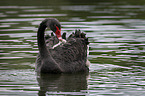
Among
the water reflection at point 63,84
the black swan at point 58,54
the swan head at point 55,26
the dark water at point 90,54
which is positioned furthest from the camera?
the black swan at point 58,54

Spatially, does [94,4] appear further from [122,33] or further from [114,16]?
[122,33]

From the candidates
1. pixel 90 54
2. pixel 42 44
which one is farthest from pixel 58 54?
pixel 90 54

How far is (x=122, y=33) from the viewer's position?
54.3ft

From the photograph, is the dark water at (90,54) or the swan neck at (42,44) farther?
the swan neck at (42,44)

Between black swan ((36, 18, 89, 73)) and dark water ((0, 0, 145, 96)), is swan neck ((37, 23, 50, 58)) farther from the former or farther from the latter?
dark water ((0, 0, 145, 96))

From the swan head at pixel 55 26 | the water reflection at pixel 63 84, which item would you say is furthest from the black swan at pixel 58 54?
the water reflection at pixel 63 84

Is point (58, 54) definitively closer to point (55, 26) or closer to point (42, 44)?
point (42, 44)

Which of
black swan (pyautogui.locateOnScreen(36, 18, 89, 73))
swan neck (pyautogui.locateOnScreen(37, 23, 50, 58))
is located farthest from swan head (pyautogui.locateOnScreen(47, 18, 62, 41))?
swan neck (pyautogui.locateOnScreen(37, 23, 50, 58))

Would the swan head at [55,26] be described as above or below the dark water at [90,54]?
above

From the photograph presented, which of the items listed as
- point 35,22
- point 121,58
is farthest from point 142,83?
point 35,22

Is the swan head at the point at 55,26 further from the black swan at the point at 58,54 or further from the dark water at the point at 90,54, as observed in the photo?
the dark water at the point at 90,54

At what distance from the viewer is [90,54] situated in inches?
522

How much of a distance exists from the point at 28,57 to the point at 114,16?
1000cm

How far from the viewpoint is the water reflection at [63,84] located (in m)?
9.00
